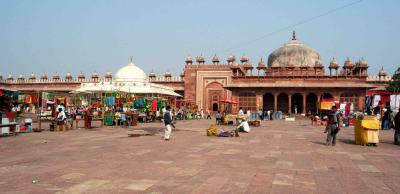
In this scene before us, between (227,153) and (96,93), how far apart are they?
1615 cm

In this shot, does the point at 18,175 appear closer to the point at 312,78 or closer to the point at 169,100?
the point at 169,100

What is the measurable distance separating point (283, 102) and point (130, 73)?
1537 cm

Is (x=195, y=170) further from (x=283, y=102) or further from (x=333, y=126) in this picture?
(x=283, y=102)

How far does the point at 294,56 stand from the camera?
4156 centimetres

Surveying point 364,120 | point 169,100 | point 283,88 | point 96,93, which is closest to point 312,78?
point 283,88

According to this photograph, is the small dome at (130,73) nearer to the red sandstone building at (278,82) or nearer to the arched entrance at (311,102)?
the red sandstone building at (278,82)

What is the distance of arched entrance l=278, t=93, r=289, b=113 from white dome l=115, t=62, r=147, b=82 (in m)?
13.6

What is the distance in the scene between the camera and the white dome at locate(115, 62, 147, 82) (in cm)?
3299

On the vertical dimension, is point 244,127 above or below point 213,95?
below

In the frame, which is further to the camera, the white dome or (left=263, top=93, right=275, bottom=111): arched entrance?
(left=263, top=93, right=275, bottom=111): arched entrance

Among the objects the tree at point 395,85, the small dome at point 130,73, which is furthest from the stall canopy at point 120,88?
the tree at point 395,85

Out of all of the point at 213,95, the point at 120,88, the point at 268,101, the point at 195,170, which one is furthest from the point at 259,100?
the point at 195,170

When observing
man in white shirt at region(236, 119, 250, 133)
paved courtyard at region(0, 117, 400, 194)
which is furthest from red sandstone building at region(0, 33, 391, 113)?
paved courtyard at region(0, 117, 400, 194)

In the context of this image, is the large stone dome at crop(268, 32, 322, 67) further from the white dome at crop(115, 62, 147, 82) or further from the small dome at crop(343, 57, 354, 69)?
the white dome at crop(115, 62, 147, 82)
